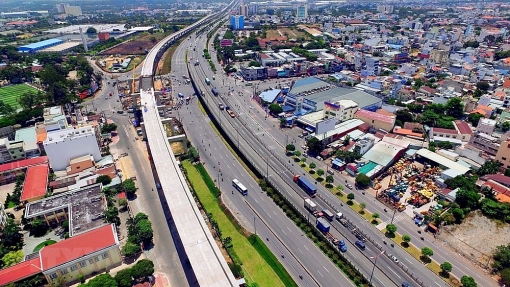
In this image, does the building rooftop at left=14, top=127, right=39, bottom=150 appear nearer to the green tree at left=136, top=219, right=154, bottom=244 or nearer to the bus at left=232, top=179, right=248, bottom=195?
the green tree at left=136, top=219, right=154, bottom=244

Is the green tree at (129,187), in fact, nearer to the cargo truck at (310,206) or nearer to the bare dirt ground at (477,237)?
the cargo truck at (310,206)

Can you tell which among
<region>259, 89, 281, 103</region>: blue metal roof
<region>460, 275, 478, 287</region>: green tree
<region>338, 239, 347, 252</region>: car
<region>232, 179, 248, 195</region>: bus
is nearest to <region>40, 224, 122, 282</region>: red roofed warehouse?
<region>232, 179, 248, 195</region>: bus

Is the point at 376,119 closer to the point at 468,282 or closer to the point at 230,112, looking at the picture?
the point at 230,112

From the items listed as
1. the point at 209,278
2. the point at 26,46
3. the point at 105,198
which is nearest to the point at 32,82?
the point at 26,46

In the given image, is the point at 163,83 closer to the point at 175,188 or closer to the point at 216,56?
the point at 216,56

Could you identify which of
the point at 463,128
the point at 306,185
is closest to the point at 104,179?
the point at 306,185
